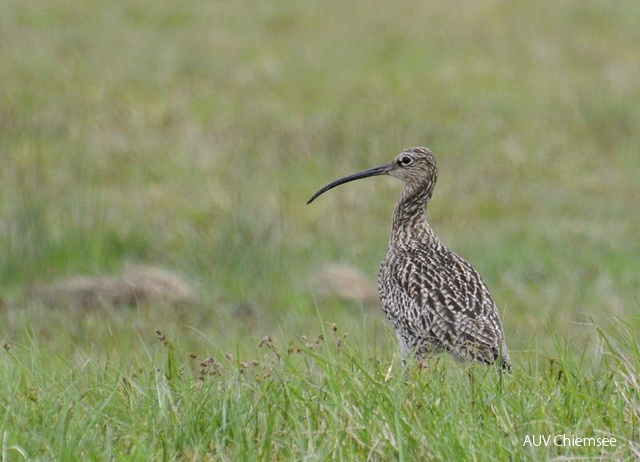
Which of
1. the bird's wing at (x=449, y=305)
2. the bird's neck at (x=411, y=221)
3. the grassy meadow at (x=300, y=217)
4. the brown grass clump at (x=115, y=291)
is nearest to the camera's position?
the grassy meadow at (x=300, y=217)

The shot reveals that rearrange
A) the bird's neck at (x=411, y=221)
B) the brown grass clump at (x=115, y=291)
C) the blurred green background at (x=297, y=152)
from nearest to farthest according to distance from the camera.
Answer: the bird's neck at (x=411, y=221)
the brown grass clump at (x=115, y=291)
the blurred green background at (x=297, y=152)

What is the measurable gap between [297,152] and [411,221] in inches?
278

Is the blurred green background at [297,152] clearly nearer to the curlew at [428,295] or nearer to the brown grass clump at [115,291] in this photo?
the brown grass clump at [115,291]

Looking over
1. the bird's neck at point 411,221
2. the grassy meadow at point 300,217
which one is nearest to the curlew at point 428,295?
the bird's neck at point 411,221

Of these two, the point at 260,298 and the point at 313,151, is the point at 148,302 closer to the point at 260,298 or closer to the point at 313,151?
the point at 260,298

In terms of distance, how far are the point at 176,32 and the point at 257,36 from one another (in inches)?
42.6

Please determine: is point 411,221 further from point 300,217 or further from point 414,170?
point 300,217

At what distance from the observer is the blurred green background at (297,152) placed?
9.76 m

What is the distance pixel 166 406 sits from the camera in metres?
4.70

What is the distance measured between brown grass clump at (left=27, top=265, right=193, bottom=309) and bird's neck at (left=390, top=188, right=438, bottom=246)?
2.35 meters

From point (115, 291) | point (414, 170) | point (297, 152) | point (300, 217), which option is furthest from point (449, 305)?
point (297, 152)

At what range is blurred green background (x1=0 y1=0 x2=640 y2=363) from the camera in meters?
9.76

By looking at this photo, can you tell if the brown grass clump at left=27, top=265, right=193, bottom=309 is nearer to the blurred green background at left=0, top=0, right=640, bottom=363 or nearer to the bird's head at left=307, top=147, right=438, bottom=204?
the blurred green background at left=0, top=0, right=640, bottom=363

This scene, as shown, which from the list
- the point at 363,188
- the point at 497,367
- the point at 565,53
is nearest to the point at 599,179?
the point at 363,188
